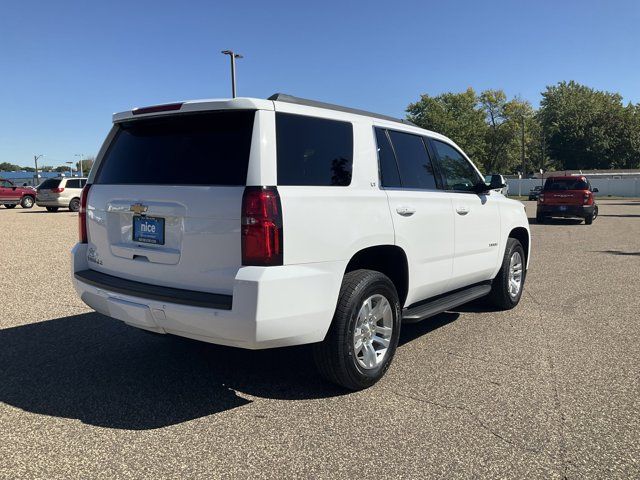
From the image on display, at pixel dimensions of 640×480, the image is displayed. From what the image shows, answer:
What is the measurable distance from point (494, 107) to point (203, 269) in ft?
284

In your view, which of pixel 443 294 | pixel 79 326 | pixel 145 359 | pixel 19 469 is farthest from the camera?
pixel 79 326

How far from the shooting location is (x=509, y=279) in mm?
5898

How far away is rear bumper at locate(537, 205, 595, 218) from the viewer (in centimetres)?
1859

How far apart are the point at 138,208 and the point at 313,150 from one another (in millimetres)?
1249

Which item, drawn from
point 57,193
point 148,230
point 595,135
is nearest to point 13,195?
point 57,193

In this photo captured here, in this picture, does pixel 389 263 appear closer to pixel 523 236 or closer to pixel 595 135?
pixel 523 236

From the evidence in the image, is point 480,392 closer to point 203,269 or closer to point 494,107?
point 203,269

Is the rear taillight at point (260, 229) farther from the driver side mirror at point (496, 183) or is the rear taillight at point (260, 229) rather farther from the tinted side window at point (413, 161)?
the driver side mirror at point (496, 183)

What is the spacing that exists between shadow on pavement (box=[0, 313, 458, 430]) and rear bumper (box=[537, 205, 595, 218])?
15.8 m

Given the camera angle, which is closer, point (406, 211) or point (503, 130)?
point (406, 211)

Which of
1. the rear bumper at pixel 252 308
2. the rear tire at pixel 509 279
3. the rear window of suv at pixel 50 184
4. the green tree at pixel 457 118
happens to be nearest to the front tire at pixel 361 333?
the rear bumper at pixel 252 308

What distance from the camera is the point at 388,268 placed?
13.5ft

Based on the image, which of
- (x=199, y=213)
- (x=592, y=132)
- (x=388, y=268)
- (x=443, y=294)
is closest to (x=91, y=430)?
(x=199, y=213)

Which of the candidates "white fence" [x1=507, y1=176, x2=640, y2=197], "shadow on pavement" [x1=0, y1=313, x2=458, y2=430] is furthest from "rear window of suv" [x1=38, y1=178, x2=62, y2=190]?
"white fence" [x1=507, y1=176, x2=640, y2=197]
